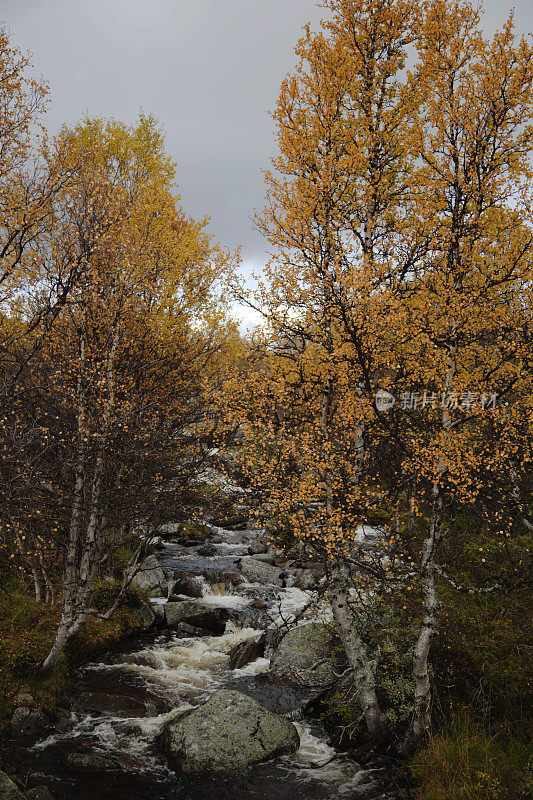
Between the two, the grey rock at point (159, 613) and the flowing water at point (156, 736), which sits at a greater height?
the grey rock at point (159, 613)

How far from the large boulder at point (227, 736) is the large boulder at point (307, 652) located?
2.03 m

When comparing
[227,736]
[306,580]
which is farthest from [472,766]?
[306,580]

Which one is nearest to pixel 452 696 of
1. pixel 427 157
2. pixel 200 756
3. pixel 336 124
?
pixel 200 756

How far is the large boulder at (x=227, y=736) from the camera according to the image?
9758mm

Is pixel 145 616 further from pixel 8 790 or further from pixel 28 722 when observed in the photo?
pixel 8 790

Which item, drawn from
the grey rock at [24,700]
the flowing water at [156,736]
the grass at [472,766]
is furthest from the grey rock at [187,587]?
the grass at [472,766]

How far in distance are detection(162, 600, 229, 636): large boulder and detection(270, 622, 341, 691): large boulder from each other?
10.5ft

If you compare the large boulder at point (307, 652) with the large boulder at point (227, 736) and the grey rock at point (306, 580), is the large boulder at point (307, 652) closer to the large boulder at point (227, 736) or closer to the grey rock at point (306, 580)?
the large boulder at point (227, 736)

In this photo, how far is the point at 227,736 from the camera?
33.3 feet

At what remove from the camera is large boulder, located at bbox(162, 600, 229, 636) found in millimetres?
16672

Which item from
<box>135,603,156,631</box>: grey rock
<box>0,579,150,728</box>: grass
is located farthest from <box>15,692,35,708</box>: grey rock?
<box>135,603,156,631</box>: grey rock

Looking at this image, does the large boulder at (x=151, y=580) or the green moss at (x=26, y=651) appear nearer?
the green moss at (x=26, y=651)

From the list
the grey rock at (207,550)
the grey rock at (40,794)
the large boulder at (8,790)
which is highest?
the large boulder at (8,790)

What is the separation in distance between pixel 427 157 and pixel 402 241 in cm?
179
